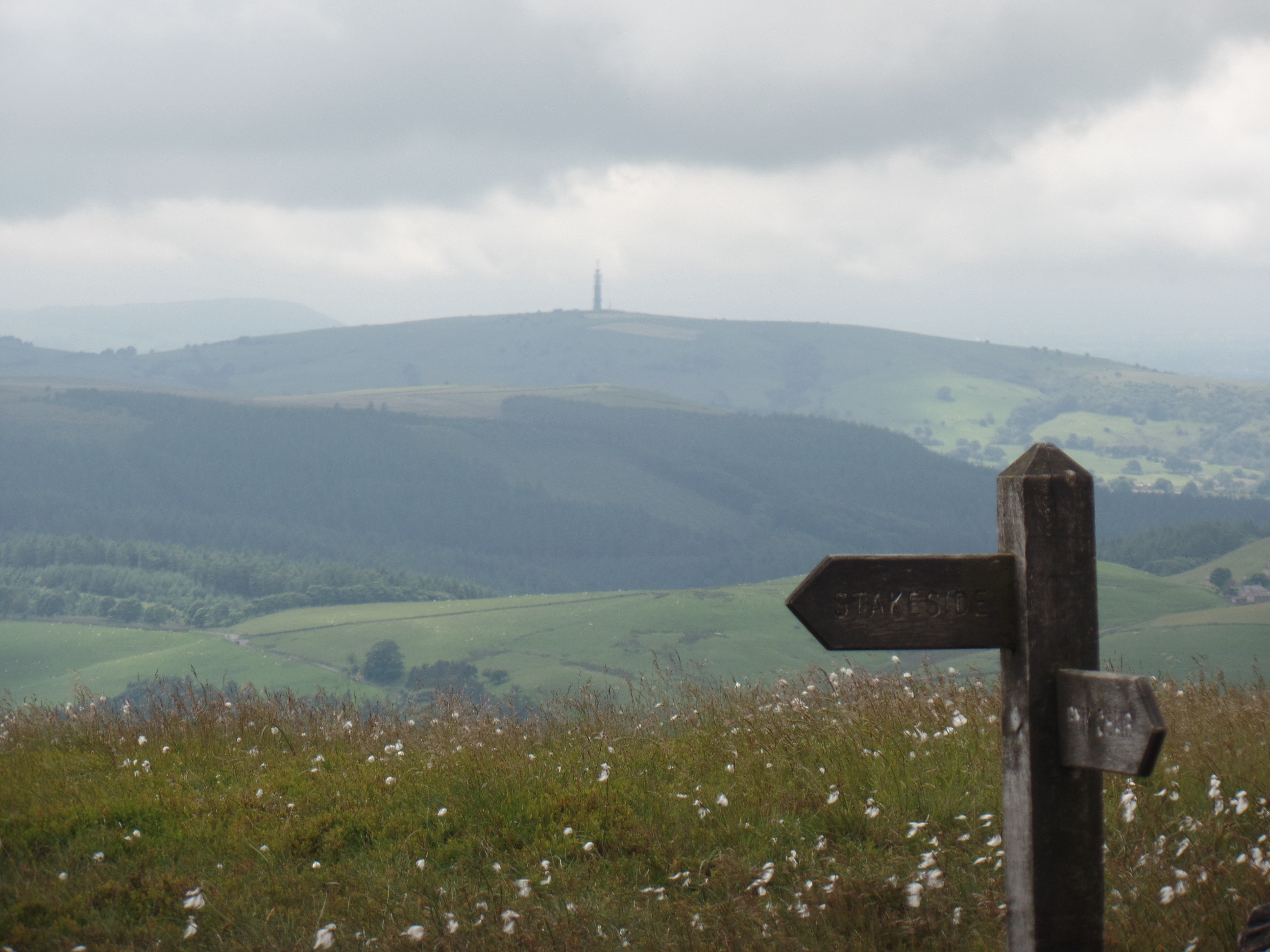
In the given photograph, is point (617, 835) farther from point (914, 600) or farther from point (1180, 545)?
point (1180, 545)

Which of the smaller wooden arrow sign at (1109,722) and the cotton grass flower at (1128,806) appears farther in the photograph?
the cotton grass flower at (1128,806)

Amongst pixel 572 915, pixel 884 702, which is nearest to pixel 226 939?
pixel 572 915

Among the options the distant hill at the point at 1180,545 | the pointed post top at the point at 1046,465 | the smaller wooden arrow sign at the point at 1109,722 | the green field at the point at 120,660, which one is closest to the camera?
the smaller wooden arrow sign at the point at 1109,722

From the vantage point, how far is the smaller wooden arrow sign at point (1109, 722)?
2.96 meters

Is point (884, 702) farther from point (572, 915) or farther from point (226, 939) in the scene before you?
point (226, 939)

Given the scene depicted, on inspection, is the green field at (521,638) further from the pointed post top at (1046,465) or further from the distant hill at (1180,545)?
the pointed post top at (1046,465)

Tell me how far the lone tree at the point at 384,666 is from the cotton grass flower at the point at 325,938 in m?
123

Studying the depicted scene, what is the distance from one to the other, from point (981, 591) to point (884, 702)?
3984 mm

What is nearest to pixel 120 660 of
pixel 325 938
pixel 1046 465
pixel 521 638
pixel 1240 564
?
pixel 521 638

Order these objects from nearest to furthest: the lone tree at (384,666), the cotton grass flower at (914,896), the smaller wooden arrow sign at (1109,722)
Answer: the smaller wooden arrow sign at (1109,722), the cotton grass flower at (914,896), the lone tree at (384,666)

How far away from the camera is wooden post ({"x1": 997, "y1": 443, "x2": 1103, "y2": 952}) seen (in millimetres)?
3258

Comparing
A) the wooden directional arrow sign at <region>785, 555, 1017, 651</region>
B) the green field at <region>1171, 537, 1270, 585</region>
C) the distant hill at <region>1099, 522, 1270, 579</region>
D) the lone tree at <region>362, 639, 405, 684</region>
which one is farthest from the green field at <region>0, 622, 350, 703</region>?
the distant hill at <region>1099, 522, 1270, 579</region>

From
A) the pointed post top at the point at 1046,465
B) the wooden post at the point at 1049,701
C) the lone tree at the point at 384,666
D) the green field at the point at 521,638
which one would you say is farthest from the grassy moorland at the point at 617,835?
the lone tree at the point at 384,666

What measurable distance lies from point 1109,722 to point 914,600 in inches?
26.4
